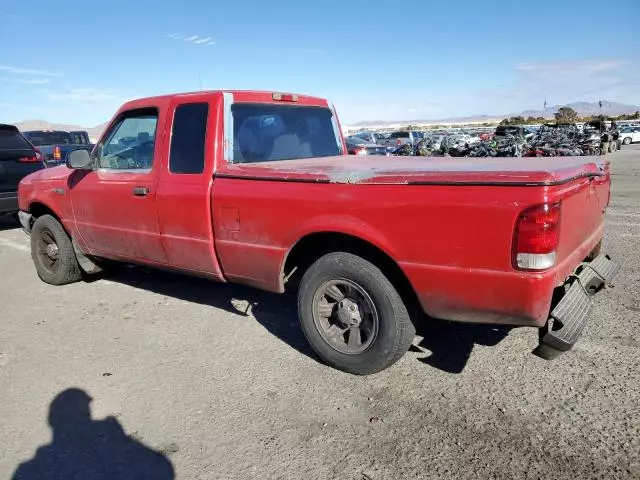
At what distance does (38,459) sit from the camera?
257 cm

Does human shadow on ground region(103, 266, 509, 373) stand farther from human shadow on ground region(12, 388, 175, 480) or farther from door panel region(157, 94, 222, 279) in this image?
human shadow on ground region(12, 388, 175, 480)

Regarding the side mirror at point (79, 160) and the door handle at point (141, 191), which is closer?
the door handle at point (141, 191)

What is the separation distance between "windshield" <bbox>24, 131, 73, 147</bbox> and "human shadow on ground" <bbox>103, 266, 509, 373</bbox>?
12.3 m

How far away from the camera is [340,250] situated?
11.1ft

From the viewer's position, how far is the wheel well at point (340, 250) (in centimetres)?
316

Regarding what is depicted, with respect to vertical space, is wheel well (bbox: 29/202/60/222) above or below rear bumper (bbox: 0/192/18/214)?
above

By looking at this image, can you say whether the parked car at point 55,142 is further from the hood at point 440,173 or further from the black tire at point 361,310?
the black tire at point 361,310

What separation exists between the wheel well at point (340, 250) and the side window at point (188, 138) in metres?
0.99

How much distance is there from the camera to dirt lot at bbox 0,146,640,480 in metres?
2.47

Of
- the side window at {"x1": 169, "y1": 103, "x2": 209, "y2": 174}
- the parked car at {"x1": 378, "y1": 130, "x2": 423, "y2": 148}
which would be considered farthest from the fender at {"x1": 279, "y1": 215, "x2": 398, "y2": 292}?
the parked car at {"x1": 378, "y1": 130, "x2": 423, "y2": 148}

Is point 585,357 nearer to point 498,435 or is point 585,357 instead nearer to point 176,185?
point 498,435

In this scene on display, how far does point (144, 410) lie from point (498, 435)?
2.01 meters

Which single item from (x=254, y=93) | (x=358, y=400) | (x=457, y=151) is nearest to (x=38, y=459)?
A: (x=358, y=400)

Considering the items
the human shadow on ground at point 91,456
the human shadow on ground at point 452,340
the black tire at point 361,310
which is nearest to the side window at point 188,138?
the black tire at point 361,310
